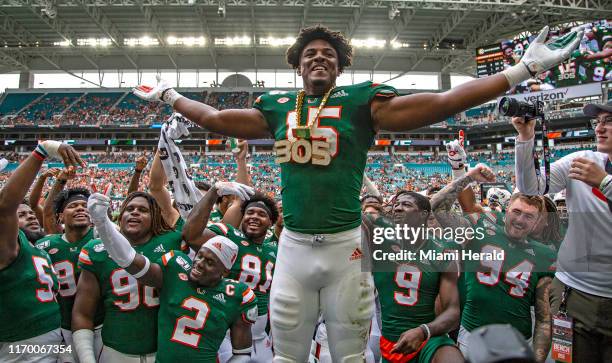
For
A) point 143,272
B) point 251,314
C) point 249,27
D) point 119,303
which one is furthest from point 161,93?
point 249,27

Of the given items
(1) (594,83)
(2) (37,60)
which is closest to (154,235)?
(1) (594,83)

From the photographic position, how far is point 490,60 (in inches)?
932

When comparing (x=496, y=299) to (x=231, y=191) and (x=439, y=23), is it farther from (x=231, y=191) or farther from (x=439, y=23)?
(x=439, y=23)

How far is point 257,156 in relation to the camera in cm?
3544

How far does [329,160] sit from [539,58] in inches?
44.3

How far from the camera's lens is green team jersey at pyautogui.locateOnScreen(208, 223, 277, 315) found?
372cm

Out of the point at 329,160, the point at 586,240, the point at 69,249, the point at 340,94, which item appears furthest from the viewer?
the point at 69,249

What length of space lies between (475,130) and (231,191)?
38428 millimetres

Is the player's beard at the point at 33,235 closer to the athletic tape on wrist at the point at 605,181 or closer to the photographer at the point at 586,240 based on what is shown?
the photographer at the point at 586,240

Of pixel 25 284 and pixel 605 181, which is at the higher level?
pixel 605 181

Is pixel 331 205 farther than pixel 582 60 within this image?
No

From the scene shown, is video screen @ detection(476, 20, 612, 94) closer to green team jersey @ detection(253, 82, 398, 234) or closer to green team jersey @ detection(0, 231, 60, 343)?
green team jersey @ detection(253, 82, 398, 234)

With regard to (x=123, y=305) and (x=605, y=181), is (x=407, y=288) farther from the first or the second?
(x=123, y=305)

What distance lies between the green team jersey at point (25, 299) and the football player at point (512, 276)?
126 inches
